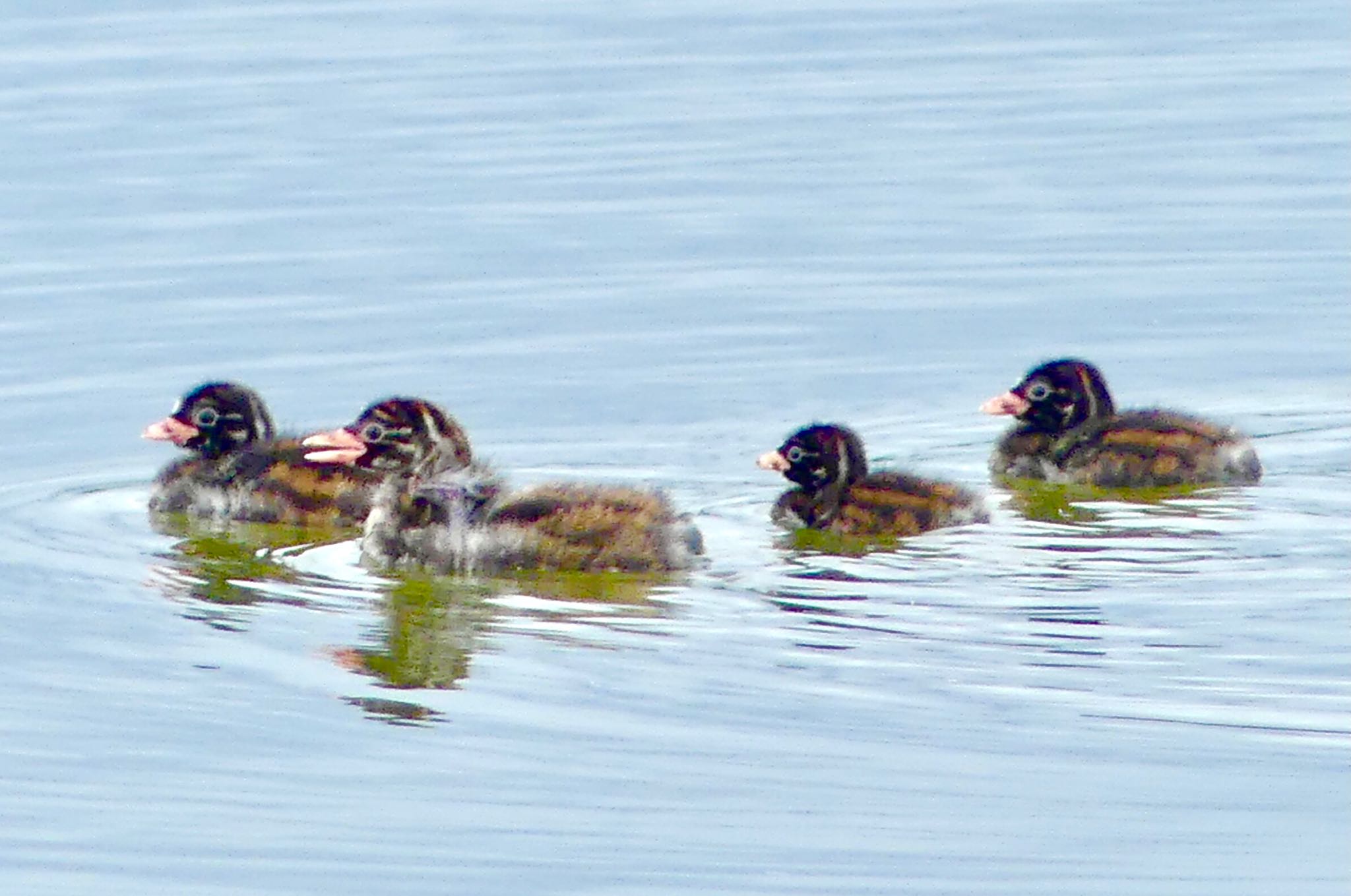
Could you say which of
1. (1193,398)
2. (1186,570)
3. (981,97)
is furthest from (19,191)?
(1186,570)

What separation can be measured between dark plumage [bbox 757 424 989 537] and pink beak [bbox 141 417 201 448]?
2.25 metres

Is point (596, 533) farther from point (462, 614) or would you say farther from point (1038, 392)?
point (1038, 392)

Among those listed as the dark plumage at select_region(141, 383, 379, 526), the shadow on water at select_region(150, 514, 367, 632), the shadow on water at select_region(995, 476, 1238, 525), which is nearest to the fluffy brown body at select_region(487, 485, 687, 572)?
the shadow on water at select_region(150, 514, 367, 632)

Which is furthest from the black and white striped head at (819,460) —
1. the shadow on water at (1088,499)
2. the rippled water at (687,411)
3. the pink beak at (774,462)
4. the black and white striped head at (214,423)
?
the black and white striped head at (214,423)

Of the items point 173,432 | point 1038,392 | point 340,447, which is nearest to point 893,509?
point 1038,392

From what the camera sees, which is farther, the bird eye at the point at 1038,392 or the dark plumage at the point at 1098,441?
the bird eye at the point at 1038,392

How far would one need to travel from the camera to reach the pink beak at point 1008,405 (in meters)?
13.7

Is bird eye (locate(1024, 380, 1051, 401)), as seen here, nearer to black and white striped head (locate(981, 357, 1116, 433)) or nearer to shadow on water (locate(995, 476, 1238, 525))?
black and white striped head (locate(981, 357, 1116, 433))

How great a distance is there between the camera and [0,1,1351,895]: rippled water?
9.12m

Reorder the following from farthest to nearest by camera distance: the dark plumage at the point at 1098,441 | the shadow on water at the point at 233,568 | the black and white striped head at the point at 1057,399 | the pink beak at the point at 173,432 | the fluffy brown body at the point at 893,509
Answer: the black and white striped head at the point at 1057,399, the pink beak at the point at 173,432, the dark plumage at the point at 1098,441, the fluffy brown body at the point at 893,509, the shadow on water at the point at 233,568

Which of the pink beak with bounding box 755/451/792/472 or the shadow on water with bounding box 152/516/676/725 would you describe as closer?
the shadow on water with bounding box 152/516/676/725

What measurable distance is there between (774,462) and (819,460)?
17 centimetres

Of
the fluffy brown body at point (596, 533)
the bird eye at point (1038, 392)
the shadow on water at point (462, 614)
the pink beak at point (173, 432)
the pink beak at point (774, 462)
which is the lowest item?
the shadow on water at point (462, 614)

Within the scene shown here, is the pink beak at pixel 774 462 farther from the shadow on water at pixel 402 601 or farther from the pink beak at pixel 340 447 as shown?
the pink beak at pixel 340 447
